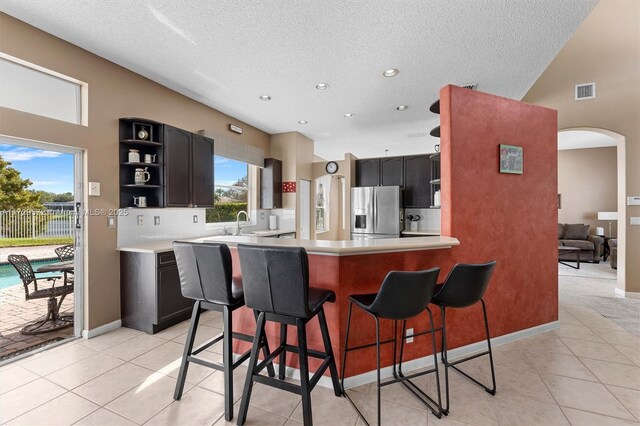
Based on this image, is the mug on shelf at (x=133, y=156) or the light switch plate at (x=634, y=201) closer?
the mug on shelf at (x=133, y=156)

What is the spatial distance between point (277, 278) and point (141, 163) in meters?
2.55

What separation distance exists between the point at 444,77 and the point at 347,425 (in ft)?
11.6

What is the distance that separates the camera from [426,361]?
8.14ft

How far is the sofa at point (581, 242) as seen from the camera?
6930 millimetres

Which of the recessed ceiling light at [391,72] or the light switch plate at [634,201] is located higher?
the recessed ceiling light at [391,72]

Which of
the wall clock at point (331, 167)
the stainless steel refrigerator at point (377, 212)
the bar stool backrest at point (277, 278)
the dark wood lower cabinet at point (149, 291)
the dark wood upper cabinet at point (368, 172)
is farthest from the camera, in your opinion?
the wall clock at point (331, 167)

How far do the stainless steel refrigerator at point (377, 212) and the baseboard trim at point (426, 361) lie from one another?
2651 mm

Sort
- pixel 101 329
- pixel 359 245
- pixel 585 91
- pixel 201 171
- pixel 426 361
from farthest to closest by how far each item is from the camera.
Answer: pixel 585 91
pixel 201 171
pixel 101 329
pixel 426 361
pixel 359 245

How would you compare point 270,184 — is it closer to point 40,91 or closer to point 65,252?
point 65,252

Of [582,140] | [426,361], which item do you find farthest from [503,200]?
[582,140]

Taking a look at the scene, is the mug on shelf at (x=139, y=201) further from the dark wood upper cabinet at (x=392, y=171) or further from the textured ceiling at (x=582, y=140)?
the textured ceiling at (x=582, y=140)

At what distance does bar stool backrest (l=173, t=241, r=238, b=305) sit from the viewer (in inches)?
73.3

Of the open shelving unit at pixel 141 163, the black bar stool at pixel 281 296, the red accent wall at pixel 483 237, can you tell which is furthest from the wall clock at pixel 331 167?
the black bar stool at pixel 281 296

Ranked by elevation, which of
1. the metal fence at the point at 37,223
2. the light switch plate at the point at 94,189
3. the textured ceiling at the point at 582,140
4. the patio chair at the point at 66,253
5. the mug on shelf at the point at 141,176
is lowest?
the patio chair at the point at 66,253
